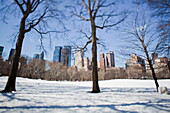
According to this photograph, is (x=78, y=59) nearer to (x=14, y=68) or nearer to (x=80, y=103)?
(x=14, y=68)

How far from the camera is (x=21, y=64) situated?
33.2 m

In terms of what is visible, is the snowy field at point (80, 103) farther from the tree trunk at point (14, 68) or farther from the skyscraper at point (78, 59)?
the skyscraper at point (78, 59)

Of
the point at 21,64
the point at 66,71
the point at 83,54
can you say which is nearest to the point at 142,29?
the point at 83,54

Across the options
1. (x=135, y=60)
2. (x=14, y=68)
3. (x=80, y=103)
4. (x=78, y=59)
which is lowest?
(x=80, y=103)

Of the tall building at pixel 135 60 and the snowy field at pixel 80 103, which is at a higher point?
the tall building at pixel 135 60

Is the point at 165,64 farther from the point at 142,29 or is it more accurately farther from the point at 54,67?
the point at 54,67

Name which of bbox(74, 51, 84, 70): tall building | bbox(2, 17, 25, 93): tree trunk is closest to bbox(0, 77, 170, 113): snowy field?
bbox(2, 17, 25, 93): tree trunk

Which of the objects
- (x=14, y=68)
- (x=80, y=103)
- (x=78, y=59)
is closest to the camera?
(x=80, y=103)

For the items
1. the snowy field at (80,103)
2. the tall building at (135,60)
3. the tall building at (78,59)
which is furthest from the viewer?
the tall building at (78,59)

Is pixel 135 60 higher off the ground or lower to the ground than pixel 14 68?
higher

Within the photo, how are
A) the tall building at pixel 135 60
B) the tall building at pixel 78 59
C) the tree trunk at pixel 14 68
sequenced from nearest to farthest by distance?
the tree trunk at pixel 14 68 → the tall building at pixel 135 60 → the tall building at pixel 78 59

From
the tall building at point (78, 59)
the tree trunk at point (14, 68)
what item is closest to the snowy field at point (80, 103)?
the tree trunk at point (14, 68)

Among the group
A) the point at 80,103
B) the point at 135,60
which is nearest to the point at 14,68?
the point at 80,103

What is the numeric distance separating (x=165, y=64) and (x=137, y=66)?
1932 mm
